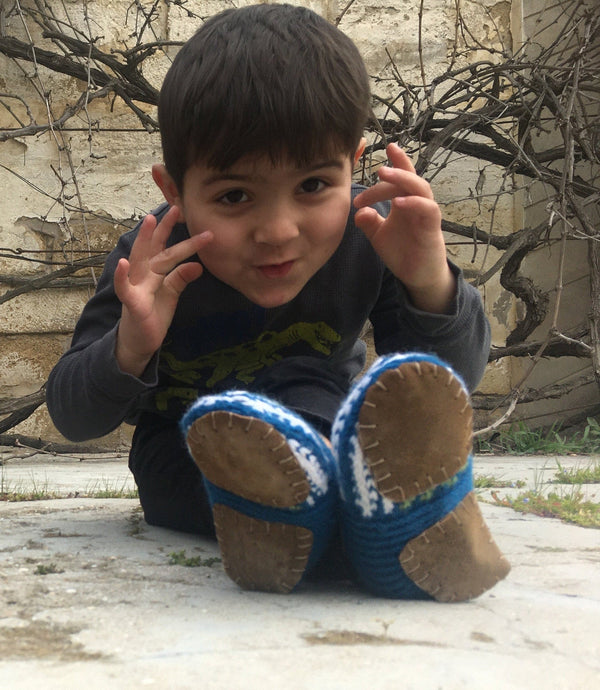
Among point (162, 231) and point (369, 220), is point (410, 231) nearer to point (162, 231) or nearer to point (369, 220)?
point (369, 220)

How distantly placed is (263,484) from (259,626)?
0.18 metres

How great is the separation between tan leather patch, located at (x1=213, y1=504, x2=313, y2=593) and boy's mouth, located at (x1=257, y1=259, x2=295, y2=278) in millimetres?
395

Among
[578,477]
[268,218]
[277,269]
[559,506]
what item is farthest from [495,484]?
[268,218]

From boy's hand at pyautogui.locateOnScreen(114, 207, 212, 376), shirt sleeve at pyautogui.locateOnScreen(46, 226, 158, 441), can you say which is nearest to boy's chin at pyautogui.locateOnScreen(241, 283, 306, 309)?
boy's hand at pyautogui.locateOnScreen(114, 207, 212, 376)

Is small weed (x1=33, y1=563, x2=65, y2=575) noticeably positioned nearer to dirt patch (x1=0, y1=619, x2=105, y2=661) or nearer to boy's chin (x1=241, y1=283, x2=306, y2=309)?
dirt patch (x1=0, y1=619, x2=105, y2=661)

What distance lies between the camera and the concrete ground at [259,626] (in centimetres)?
79

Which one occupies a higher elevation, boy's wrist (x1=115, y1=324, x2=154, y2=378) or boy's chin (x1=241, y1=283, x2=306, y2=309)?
boy's chin (x1=241, y1=283, x2=306, y2=309)

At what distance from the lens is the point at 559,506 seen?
5.97 ft

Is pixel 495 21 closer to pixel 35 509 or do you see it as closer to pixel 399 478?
pixel 35 509

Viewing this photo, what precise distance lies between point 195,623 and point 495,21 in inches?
136

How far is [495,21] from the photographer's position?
149 inches

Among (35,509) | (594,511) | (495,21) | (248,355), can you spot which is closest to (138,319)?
(248,355)

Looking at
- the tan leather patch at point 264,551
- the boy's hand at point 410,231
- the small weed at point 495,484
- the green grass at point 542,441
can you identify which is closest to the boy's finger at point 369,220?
the boy's hand at point 410,231

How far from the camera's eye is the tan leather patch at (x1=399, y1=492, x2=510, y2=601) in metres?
1.05
